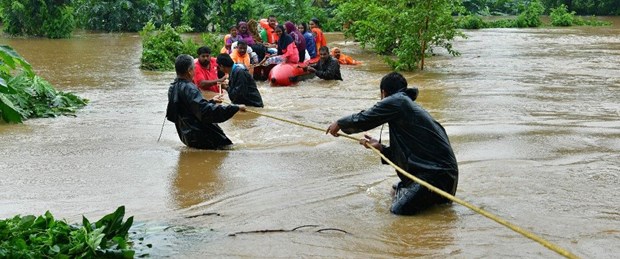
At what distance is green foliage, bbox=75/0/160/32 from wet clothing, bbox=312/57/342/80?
62.0 feet

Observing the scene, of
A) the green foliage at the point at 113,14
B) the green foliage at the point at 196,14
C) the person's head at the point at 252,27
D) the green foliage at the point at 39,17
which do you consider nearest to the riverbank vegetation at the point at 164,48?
the person's head at the point at 252,27

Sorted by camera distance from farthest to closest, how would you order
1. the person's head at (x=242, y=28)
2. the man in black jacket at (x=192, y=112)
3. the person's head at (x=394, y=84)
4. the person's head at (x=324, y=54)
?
the person's head at (x=242, y=28), the person's head at (x=324, y=54), the man in black jacket at (x=192, y=112), the person's head at (x=394, y=84)

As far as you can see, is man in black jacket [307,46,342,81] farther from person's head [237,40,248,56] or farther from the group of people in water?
the group of people in water

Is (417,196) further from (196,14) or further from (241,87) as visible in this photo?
(196,14)

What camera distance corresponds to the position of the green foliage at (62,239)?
14.4 ft

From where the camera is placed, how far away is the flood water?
521 centimetres

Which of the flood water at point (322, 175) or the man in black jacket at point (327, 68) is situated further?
the man in black jacket at point (327, 68)

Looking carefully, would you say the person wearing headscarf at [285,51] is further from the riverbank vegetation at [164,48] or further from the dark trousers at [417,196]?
the dark trousers at [417,196]

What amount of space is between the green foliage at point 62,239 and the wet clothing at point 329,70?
1037 centimetres

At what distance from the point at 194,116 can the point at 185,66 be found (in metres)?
0.57

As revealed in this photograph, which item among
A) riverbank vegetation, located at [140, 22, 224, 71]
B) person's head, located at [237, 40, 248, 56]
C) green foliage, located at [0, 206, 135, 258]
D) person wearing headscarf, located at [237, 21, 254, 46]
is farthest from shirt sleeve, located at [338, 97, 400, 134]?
riverbank vegetation, located at [140, 22, 224, 71]

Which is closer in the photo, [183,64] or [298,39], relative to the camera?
[183,64]

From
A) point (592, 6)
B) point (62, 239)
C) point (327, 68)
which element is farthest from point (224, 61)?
point (592, 6)

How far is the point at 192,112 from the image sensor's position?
813 centimetres
